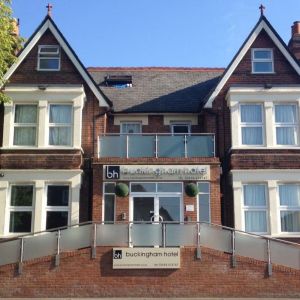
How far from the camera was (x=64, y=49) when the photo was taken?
69.4 ft

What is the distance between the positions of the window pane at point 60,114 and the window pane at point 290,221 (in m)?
8.43

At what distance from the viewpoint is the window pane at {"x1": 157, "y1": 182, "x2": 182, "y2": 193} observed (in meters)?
19.4

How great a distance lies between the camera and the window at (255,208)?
1933 cm

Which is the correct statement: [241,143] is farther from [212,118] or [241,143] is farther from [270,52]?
[270,52]

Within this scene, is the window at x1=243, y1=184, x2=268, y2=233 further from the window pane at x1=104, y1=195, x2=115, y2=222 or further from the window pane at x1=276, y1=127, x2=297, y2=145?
the window pane at x1=104, y1=195, x2=115, y2=222

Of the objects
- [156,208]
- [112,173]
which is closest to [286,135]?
[156,208]

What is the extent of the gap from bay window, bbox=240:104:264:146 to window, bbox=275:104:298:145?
61 centimetres

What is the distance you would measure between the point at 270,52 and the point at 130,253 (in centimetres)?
1000

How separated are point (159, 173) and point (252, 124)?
397 centimetres

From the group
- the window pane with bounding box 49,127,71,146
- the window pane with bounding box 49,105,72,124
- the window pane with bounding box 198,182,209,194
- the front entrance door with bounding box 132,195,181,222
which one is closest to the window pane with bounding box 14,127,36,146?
the window pane with bounding box 49,127,71,146

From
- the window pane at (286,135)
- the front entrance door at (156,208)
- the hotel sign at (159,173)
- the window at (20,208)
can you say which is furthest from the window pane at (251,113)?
the window at (20,208)

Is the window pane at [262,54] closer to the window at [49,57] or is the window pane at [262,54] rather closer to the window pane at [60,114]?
the window pane at [60,114]

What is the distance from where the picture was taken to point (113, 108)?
22.4 m

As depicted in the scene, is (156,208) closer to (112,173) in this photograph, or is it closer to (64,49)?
(112,173)
